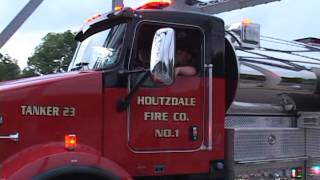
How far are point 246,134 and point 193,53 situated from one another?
3.14 feet

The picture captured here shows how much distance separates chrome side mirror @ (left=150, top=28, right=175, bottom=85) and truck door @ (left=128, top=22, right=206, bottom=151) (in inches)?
19.4

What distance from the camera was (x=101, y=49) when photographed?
199 inches

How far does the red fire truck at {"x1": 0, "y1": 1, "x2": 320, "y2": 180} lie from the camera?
4.40 meters

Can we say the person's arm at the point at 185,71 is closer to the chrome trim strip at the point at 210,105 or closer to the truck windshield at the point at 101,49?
the chrome trim strip at the point at 210,105

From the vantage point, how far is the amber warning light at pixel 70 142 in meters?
4.42

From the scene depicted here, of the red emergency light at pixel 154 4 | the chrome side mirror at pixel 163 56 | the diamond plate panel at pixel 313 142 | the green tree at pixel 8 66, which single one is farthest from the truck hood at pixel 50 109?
the green tree at pixel 8 66

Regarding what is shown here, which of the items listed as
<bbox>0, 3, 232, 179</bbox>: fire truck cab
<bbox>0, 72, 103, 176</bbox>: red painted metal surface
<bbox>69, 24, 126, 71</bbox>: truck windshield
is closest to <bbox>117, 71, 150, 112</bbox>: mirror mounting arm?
<bbox>0, 3, 232, 179</bbox>: fire truck cab

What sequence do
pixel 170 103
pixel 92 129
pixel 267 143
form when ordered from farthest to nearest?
pixel 267 143, pixel 170 103, pixel 92 129

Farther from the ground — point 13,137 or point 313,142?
point 13,137

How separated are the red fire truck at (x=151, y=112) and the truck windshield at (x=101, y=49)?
0.01 meters

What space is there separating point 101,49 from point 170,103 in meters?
0.75

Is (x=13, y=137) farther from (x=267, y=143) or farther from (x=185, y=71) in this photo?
(x=267, y=143)

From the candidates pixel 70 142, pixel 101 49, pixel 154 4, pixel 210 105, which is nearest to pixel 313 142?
pixel 210 105

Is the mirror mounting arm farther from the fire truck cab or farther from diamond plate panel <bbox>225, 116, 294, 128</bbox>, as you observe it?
diamond plate panel <bbox>225, 116, 294, 128</bbox>
